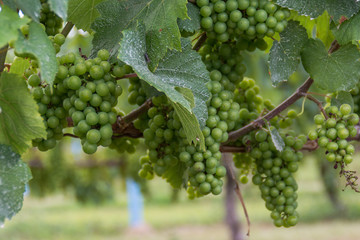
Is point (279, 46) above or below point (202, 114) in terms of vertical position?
above

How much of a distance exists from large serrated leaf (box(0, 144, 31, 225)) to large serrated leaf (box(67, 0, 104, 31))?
34 cm

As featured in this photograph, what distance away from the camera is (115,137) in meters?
1.10

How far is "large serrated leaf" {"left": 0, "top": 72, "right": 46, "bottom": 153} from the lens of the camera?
0.72 m

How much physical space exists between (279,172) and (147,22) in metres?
0.47

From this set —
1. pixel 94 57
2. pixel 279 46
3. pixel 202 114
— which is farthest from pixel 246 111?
pixel 94 57

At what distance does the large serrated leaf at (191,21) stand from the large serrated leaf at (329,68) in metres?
0.26

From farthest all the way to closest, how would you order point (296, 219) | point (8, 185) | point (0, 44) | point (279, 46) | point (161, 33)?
point (296, 219), point (279, 46), point (161, 33), point (8, 185), point (0, 44)

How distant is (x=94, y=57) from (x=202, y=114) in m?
0.23

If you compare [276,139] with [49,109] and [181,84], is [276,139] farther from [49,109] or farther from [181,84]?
[49,109]

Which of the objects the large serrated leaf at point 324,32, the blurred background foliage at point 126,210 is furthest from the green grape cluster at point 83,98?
the blurred background foliage at point 126,210

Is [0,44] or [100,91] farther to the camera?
[100,91]

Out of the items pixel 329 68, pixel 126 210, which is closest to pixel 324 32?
pixel 329 68

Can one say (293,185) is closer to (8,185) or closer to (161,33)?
(161,33)

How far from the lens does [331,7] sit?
92 cm
